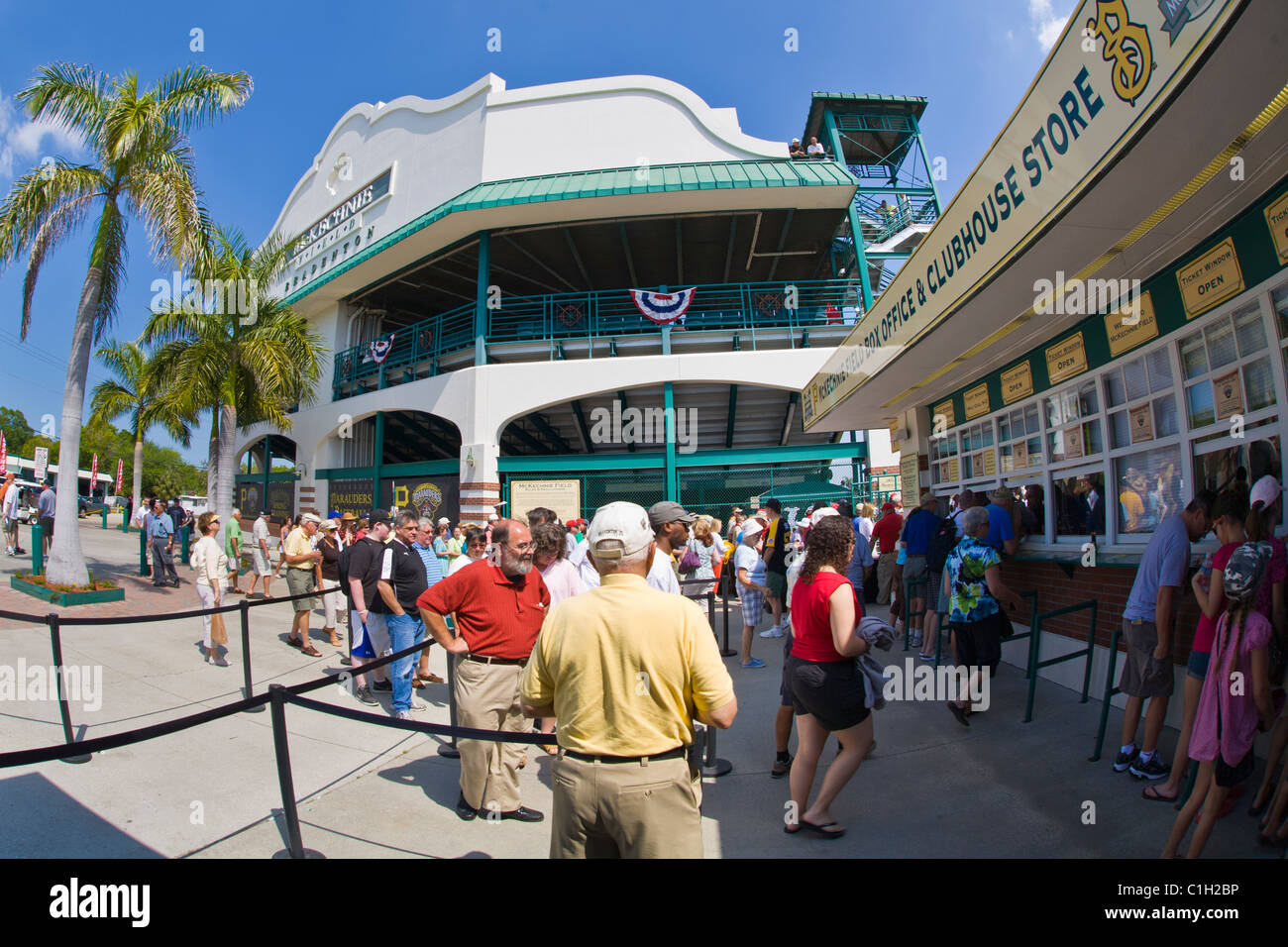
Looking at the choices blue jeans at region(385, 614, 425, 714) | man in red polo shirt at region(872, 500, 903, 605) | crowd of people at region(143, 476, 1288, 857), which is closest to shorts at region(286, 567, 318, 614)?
crowd of people at region(143, 476, 1288, 857)

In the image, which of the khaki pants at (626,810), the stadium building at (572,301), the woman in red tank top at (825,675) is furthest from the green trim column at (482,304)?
the khaki pants at (626,810)

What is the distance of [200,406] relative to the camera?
1421cm

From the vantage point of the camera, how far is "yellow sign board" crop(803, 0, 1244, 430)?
2520 millimetres

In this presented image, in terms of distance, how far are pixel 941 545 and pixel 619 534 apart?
17.5ft

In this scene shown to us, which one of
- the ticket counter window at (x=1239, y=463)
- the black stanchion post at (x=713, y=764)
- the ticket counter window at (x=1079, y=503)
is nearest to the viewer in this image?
the ticket counter window at (x=1239, y=463)

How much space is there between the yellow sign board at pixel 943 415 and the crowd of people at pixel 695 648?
1879 mm

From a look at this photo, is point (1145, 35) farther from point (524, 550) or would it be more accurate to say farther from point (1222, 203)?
point (524, 550)

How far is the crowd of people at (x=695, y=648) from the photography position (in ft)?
6.48

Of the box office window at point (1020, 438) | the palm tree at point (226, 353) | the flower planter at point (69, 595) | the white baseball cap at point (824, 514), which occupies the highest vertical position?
the palm tree at point (226, 353)

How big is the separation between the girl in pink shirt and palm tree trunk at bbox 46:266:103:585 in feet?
43.6

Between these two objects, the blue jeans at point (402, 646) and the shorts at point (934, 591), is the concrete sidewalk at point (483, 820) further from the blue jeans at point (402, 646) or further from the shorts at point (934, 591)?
the shorts at point (934, 591)

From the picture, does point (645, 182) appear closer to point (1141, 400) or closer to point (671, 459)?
point (671, 459)

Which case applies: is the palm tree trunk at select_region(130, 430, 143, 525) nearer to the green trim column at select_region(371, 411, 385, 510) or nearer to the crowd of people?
the green trim column at select_region(371, 411, 385, 510)
